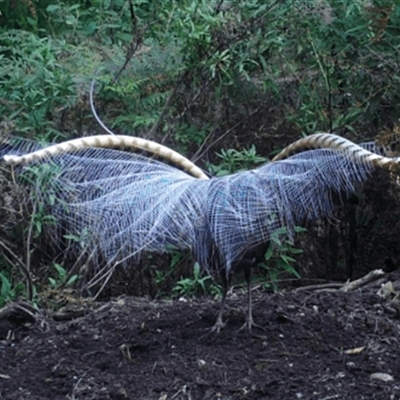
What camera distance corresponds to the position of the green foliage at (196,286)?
6031 mm

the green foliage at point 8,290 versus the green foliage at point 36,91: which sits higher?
the green foliage at point 36,91

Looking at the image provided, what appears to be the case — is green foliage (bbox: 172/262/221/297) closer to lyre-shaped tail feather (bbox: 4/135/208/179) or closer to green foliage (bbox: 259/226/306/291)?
green foliage (bbox: 259/226/306/291)

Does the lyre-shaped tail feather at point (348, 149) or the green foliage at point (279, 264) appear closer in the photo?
the lyre-shaped tail feather at point (348, 149)

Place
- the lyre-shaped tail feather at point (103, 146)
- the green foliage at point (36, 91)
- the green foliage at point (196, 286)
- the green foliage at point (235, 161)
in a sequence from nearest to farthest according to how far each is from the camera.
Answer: the lyre-shaped tail feather at point (103, 146), the green foliage at point (196, 286), the green foliage at point (235, 161), the green foliage at point (36, 91)

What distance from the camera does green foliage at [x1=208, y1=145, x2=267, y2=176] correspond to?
624 cm

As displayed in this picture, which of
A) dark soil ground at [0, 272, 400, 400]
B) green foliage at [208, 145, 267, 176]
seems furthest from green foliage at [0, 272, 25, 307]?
green foliage at [208, 145, 267, 176]

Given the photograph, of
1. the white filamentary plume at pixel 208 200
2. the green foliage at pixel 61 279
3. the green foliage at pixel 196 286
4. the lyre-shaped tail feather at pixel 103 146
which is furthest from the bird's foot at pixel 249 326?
the green foliage at pixel 61 279

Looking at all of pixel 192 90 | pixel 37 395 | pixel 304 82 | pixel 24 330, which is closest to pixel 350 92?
pixel 304 82

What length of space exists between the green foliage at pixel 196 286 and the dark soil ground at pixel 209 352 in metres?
1.00

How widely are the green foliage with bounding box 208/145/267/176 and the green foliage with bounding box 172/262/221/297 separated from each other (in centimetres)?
60

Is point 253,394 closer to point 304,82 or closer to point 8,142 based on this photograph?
point 8,142

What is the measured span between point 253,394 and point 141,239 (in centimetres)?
73

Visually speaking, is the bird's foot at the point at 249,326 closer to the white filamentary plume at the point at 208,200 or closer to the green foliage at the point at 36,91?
the white filamentary plume at the point at 208,200

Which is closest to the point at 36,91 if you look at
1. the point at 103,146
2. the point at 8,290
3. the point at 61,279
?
the point at 61,279
